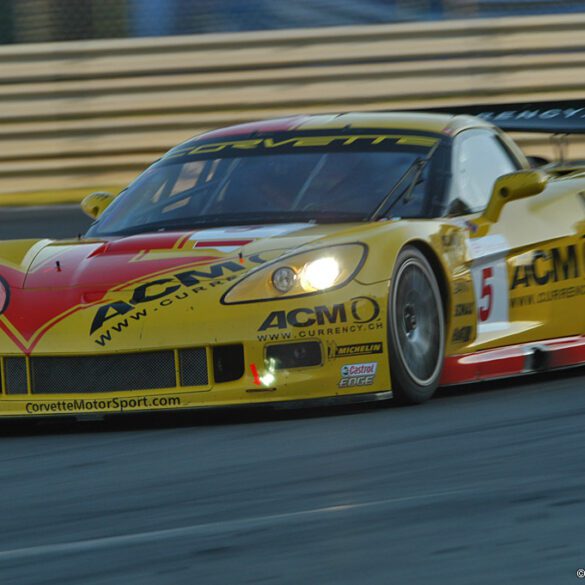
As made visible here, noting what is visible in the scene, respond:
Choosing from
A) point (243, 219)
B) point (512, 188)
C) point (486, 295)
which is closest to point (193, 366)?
point (243, 219)

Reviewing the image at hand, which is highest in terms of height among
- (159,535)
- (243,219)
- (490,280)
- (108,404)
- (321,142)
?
(321,142)

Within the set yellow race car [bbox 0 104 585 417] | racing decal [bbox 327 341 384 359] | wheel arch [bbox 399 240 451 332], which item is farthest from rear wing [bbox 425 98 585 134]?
racing decal [bbox 327 341 384 359]

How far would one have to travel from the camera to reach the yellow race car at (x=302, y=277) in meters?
5.29

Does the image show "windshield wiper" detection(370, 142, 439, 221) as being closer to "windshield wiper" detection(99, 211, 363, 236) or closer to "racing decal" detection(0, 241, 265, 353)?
"windshield wiper" detection(99, 211, 363, 236)

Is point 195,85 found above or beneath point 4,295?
above

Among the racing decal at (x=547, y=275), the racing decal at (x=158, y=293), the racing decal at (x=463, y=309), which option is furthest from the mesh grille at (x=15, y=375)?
the racing decal at (x=547, y=275)

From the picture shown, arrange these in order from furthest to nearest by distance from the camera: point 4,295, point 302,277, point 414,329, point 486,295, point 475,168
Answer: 1. point 475,168
2. point 486,295
3. point 414,329
4. point 4,295
5. point 302,277

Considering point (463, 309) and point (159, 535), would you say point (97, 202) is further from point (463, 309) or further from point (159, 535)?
point (159, 535)

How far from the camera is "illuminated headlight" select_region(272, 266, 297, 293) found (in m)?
5.35

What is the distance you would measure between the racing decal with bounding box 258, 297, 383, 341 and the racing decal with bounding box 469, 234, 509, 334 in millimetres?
851

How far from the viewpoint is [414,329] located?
223 inches

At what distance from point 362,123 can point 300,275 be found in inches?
65.9

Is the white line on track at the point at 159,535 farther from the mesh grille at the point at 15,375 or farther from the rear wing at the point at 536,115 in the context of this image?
the rear wing at the point at 536,115

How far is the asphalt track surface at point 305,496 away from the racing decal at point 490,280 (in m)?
0.44
